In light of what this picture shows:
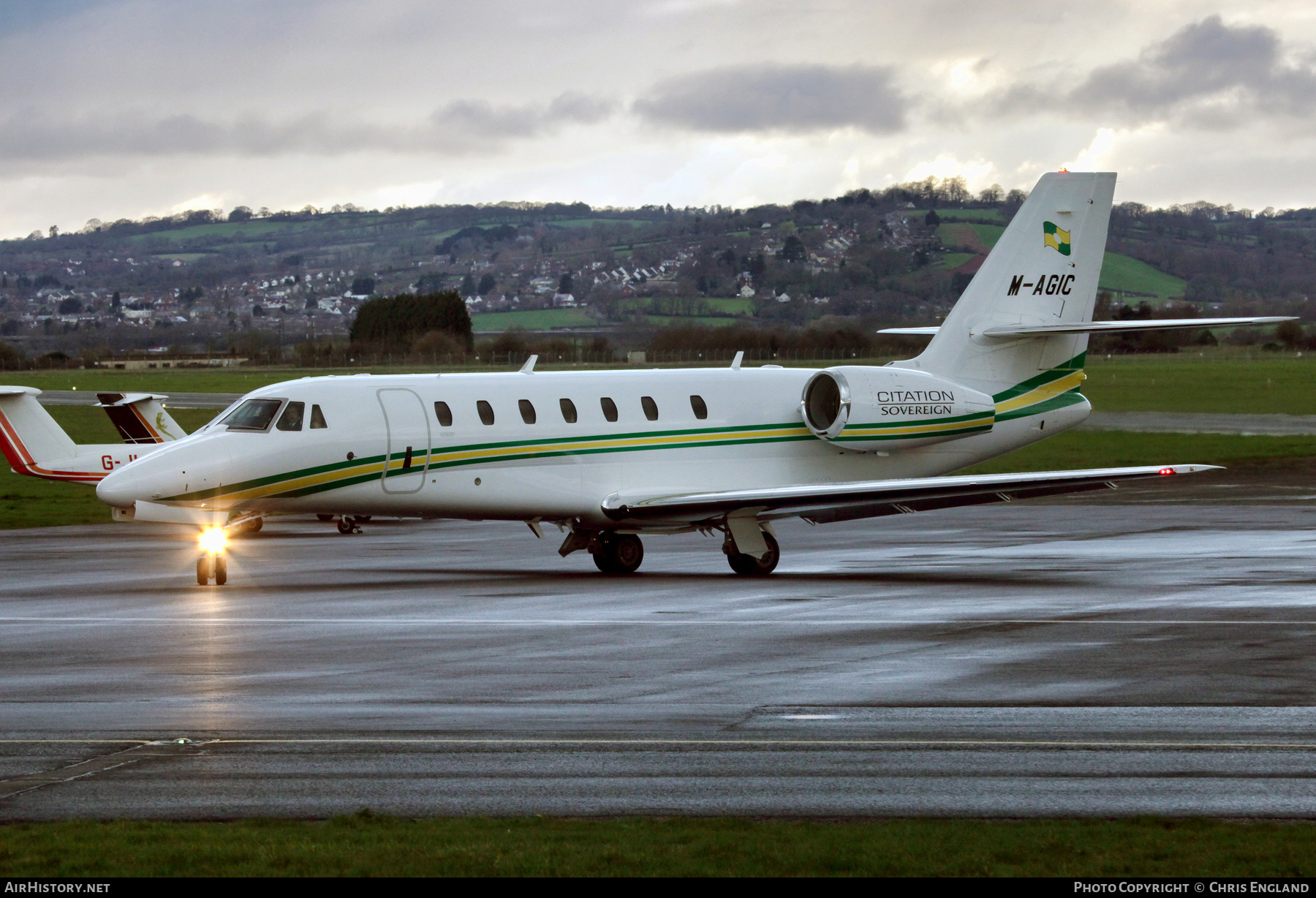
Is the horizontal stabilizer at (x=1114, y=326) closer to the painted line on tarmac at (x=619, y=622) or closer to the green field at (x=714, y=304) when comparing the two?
the painted line on tarmac at (x=619, y=622)

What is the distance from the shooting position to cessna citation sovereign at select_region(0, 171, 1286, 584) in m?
23.5

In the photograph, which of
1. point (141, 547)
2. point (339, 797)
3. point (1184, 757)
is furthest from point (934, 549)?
point (339, 797)

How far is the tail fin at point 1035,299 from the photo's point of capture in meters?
28.3

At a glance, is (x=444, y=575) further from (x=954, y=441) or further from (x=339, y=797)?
(x=339, y=797)

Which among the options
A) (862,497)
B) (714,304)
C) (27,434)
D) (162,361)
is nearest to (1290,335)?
(714,304)

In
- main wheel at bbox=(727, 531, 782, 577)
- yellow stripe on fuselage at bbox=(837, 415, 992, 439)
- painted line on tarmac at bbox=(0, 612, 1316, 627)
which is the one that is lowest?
main wheel at bbox=(727, 531, 782, 577)

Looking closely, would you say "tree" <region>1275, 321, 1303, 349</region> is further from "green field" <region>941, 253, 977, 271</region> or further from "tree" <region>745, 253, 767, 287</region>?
"tree" <region>745, 253, 767, 287</region>

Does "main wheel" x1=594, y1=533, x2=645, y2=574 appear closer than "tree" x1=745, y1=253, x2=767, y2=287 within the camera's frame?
Yes

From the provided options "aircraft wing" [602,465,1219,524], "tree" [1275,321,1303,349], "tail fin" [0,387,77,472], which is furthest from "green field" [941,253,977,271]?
"aircraft wing" [602,465,1219,524]

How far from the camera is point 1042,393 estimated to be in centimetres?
2853

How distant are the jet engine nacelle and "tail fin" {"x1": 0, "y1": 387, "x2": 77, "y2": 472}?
58.5 feet

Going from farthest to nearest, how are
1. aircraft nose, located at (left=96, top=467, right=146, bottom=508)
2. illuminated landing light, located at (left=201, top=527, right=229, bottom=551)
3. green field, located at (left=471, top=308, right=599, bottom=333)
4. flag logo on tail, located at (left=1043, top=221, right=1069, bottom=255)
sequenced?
green field, located at (left=471, top=308, right=599, bottom=333) → flag logo on tail, located at (left=1043, top=221, right=1069, bottom=255) → illuminated landing light, located at (left=201, top=527, right=229, bottom=551) → aircraft nose, located at (left=96, top=467, right=146, bottom=508)

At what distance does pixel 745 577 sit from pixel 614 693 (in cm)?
1060

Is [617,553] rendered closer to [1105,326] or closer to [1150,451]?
[1105,326]
